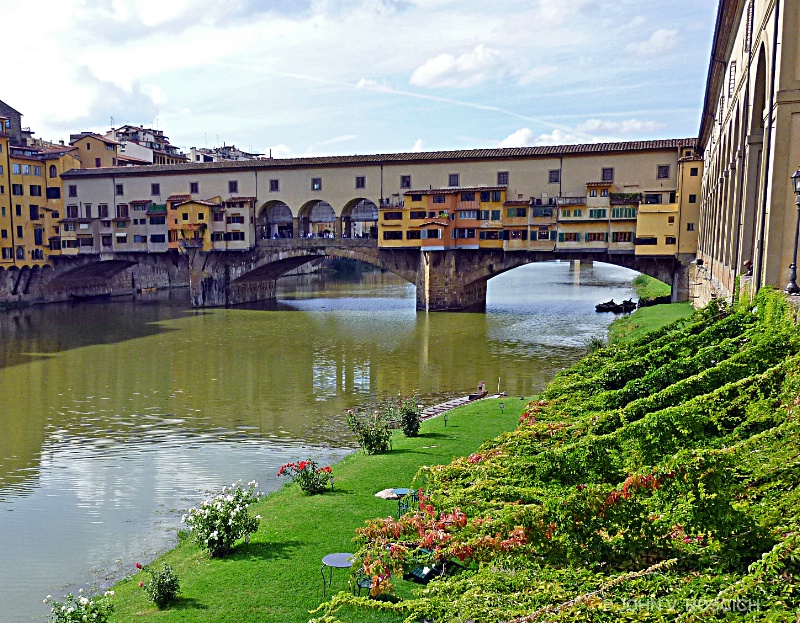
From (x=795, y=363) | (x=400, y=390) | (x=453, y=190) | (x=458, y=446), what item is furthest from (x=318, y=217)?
(x=795, y=363)

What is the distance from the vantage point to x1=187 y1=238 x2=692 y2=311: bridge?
166ft

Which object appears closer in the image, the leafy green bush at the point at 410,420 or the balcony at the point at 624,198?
the leafy green bush at the point at 410,420

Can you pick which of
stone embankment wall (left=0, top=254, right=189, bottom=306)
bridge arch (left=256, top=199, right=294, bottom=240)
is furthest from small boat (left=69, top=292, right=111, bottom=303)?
bridge arch (left=256, top=199, right=294, bottom=240)

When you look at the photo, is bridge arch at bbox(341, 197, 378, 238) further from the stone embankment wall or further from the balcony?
the balcony

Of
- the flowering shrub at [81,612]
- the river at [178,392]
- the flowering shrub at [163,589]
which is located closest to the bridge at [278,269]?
the river at [178,392]

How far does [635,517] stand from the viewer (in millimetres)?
6746

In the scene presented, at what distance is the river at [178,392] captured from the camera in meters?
15.4

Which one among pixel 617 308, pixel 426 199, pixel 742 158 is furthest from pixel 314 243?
pixel 742 158

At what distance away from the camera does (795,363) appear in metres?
8.37

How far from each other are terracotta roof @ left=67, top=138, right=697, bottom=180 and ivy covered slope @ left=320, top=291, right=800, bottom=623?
4144 centimetres

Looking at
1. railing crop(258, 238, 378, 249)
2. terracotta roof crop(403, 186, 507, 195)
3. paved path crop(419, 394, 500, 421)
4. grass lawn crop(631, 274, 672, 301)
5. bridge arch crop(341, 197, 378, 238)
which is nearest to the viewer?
paved path crop(419, 394, 500, 421)

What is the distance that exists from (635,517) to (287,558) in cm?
707

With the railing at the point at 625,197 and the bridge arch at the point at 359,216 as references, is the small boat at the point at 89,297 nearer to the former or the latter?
the bridge arch at the point at 359,216

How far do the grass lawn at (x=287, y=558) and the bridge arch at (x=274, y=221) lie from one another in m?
45.5
